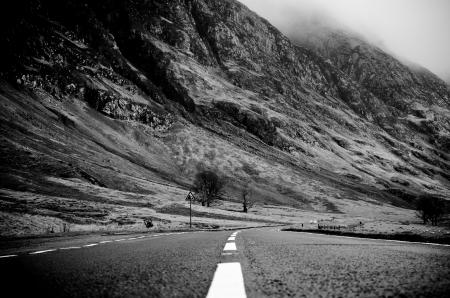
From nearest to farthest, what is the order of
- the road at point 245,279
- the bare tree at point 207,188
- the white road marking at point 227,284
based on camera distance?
the white road marking at point 227,284
the road at point 245,279
the bare tree at point 207,188

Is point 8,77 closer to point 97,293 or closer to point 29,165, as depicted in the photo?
point 29,165

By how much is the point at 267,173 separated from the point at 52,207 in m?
139

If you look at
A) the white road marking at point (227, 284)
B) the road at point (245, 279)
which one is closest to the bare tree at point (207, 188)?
the road at point (245, 279)

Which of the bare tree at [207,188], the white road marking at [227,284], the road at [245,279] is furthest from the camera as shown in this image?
the bare tree at [207,188]

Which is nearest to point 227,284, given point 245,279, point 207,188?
point 245,279

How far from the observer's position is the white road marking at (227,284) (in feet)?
10.7

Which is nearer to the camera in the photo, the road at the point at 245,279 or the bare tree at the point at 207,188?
the road at the point at 245,279

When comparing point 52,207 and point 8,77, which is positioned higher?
point 8,77

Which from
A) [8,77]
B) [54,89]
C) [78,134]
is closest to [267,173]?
[78,134]

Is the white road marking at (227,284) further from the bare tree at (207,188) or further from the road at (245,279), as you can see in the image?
the bare tree at (207,188)

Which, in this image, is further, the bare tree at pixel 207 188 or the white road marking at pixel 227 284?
the bare tree at pixel 207 188

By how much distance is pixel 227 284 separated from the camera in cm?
377

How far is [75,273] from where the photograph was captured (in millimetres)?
5168

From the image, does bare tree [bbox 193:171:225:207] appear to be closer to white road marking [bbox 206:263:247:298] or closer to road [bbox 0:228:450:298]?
road [bbox 0:228:450:298]
